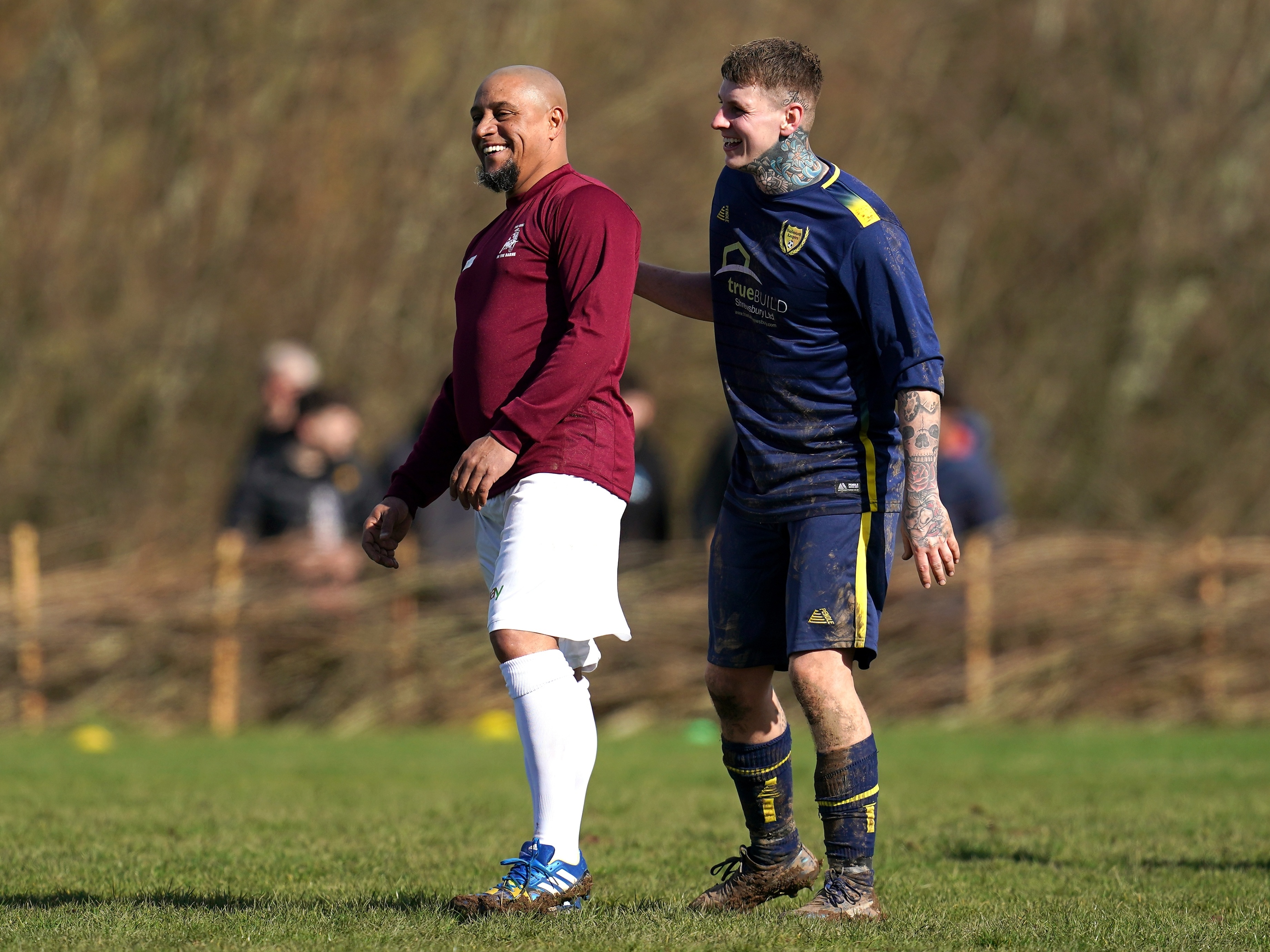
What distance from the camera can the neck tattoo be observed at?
4.44 meters

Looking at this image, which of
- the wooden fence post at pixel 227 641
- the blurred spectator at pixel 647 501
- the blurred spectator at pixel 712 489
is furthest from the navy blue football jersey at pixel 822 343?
the wooden fence post at pixel 227 641

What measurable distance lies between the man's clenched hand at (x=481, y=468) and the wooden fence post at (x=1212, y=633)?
8401 mm

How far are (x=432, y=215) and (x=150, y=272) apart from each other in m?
2.73

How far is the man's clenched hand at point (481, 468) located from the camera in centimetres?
423

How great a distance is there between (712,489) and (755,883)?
661 centimetres

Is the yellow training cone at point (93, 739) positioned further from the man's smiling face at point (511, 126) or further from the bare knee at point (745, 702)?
the man's smiling face at point (511, 126)

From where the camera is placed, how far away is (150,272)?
52.1ft

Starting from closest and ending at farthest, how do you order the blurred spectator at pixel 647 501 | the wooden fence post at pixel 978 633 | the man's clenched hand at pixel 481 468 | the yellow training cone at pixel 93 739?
the man's clenched hand at pixel 481 468 < the yellow training cone at pixel 93 739 < the blurred spectator at pixel 647 501 < the wooden fence post at pixel 978 633

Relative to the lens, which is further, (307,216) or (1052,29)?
(1052,29)

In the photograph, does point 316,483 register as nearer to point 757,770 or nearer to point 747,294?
point 757,770

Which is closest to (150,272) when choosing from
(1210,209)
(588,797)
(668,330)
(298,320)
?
(298,320)

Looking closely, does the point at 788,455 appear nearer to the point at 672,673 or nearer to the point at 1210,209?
the point at 672,673

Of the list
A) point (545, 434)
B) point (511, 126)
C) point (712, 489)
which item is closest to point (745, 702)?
point (545, 434)

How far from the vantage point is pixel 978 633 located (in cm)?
1145
